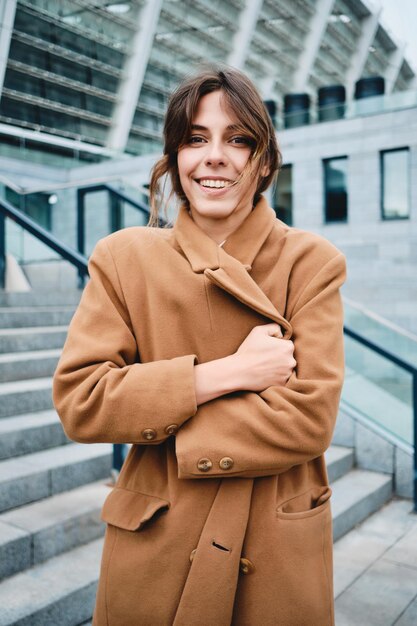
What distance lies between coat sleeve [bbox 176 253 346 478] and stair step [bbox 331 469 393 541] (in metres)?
2.82

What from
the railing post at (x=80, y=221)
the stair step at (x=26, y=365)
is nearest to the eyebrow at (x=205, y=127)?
the stair step at (x=26, y=365)

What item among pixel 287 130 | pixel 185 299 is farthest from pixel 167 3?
pixel 185 299

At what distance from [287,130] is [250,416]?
18570 mm

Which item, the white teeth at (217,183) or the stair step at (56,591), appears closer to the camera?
the white teeth at (217,183)

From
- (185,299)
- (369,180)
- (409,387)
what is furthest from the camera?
(369,180)

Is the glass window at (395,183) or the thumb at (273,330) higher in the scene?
the glass window at (395,183)

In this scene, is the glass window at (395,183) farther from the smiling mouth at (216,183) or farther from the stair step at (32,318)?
the smiling mouth at (216,183)

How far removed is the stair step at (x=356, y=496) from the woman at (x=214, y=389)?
8.73 ft

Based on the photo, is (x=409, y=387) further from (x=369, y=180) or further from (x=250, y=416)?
(x=369, y=180)

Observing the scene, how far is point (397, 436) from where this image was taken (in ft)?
15.5

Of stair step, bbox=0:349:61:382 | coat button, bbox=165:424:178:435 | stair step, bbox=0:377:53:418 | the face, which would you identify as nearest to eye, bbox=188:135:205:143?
the face

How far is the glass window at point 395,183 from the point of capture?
1645 centimetres

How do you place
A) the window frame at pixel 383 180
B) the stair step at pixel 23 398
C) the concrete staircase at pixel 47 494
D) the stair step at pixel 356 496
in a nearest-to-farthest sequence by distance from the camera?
the concrete staircase at pixel 47 494 < the stair step at pixel 23 398 < the stair step at pixel 356 496 < the window frame at pixel 383 180

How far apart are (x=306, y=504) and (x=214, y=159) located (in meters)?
0.87
